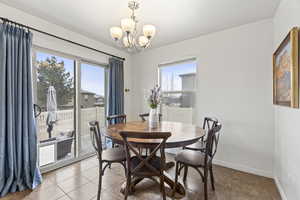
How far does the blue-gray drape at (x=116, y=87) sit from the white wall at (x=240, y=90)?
1662 millimetres

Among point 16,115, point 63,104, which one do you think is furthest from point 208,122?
point 16,115

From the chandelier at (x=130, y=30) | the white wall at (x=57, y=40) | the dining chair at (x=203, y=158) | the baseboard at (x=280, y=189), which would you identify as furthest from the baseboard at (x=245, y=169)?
the white wall at (x=57, y=40)

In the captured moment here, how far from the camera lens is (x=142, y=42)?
204 cm

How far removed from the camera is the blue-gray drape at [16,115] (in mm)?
1860

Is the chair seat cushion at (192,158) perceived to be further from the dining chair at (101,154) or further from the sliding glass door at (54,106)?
the sliding glass door at (54,106)

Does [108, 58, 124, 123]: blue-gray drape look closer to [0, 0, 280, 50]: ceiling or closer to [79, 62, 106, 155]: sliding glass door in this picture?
[79, 62, 106, 155]: sliding glass door

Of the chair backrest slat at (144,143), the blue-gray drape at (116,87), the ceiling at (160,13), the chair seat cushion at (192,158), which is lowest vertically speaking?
the chair seat cushion at (192,158)

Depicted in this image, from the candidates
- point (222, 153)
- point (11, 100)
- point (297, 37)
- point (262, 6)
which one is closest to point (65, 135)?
point (11, 100)

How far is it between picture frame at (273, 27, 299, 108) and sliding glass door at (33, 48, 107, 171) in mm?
3203

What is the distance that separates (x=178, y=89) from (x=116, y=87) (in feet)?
4.92

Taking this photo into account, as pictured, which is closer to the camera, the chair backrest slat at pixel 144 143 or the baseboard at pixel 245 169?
the chair backrest slat at pixel 144 143

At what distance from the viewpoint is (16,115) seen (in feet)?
6.46

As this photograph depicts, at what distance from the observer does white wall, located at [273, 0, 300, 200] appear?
1415 millimetres

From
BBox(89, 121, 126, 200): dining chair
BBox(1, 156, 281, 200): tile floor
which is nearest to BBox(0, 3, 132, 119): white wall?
BBox(89, 121, 126, 200): dining chair
